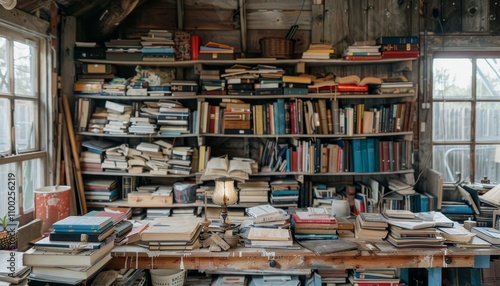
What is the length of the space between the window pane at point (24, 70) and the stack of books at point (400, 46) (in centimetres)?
330

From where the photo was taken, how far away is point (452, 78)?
4.12m

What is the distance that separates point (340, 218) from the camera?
265cm

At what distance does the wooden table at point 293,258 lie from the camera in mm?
2154

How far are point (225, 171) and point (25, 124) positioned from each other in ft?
5.90

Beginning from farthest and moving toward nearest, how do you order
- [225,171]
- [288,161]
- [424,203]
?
[288,161], [424,203], [225,171]

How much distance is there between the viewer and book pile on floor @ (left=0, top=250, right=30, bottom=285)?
1770 millimetres

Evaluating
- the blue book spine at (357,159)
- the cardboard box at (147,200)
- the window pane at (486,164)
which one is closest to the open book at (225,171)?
the cardboard box at (147,200)

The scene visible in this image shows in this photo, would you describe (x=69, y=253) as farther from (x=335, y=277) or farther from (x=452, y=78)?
(x=452, y=78)

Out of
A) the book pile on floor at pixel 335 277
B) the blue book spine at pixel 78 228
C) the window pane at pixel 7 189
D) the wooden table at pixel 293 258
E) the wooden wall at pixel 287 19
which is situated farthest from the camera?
the wooden wall at pixel 287 19

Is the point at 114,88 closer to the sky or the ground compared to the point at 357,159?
closer to the sky

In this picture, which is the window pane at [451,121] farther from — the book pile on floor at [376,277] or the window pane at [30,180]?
the window pane at [30,180]

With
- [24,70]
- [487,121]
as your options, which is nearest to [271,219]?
[24,70]

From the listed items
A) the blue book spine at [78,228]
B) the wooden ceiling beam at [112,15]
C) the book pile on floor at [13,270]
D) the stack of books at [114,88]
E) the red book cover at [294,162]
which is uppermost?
the wooden ceiling beam at [112,15]

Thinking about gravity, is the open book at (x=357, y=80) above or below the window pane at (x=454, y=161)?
above
